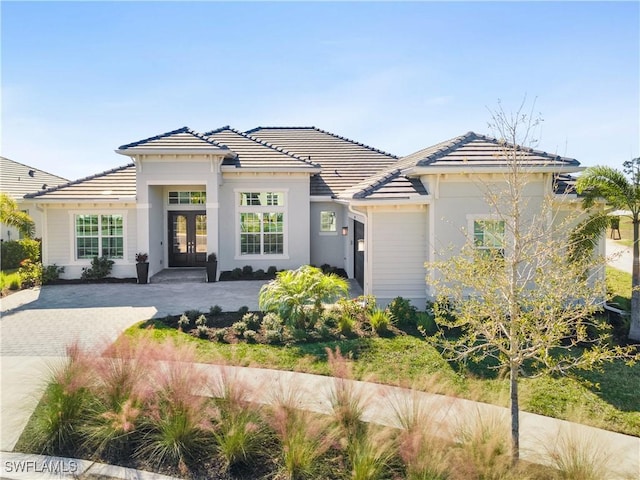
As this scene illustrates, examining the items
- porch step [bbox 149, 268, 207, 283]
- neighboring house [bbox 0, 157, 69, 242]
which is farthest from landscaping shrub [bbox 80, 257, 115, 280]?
neighboring house [bbox 0, 157, 69, 242]

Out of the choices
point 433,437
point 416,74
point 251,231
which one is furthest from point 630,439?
point 251,231

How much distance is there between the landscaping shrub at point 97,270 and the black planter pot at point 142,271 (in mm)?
1547

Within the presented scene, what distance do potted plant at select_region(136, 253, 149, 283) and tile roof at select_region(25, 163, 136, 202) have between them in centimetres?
240

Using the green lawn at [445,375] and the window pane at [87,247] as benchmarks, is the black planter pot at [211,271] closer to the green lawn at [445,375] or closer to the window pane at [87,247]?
the window pane at [87,247]

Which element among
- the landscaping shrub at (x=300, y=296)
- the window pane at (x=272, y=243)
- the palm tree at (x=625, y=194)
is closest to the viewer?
the palm tree at (x=625, y=194)

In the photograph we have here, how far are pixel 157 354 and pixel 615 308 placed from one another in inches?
489

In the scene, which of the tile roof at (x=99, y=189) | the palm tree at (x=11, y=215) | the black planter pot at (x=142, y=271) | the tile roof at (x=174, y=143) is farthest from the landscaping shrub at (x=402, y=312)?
the palm tree at (x=11, y=215)

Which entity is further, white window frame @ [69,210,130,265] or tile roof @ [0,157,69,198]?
tile roof @ [0,157,69,198]

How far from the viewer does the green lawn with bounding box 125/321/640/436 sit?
6.12 meters

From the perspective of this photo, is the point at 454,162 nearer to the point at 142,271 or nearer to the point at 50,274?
the point at 142,271

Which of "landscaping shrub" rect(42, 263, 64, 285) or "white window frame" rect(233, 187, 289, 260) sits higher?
"white window frame" rect(233, 187, 289, 260)

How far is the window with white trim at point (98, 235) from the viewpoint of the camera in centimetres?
1653

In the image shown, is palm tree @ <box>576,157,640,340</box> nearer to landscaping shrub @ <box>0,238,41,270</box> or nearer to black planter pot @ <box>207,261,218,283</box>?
black planter pot @ <box>207,261,218,283</box>

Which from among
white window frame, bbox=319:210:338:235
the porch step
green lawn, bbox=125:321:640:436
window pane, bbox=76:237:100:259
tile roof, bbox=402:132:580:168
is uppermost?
tile roof, bbox=402:132:580:168
